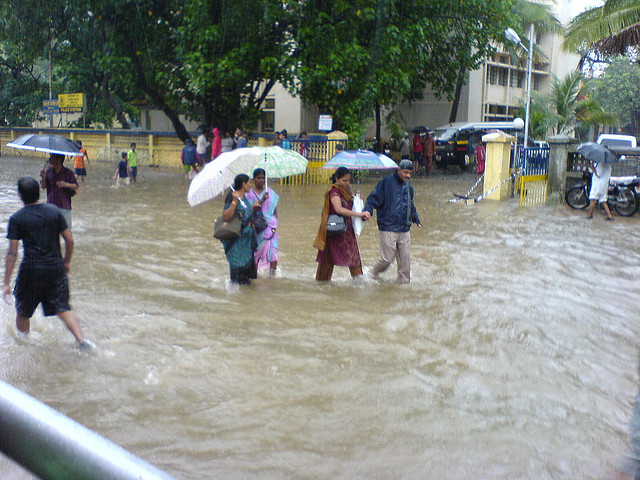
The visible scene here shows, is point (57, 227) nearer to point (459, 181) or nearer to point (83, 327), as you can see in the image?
point (83, 327)

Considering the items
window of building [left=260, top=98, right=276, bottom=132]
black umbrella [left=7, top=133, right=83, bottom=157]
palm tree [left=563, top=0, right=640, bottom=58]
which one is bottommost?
black umbrella [left=7, top=133, right=83, bottom=157]

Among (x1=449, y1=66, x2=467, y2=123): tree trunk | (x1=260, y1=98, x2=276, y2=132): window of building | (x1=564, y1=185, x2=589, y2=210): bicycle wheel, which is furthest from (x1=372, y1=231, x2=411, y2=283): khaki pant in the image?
(x1=260, y1=98, x2=276, y2=132): window of building

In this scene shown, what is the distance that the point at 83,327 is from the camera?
653 cm

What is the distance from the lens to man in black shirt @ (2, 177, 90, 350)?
5.36 metres

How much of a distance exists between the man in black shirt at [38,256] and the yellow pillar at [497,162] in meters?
13.1

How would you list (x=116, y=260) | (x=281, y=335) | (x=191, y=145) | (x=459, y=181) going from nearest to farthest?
1. (x=281, y=335)
2. (x=116, y=260)
3. (x=191, y=145)
4. (x=459, y=181)

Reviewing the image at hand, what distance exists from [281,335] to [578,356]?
2654mm

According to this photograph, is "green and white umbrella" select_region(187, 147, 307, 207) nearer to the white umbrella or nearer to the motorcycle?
the white umbrella

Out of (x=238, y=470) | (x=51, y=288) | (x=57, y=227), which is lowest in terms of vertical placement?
(x=238, y=470)

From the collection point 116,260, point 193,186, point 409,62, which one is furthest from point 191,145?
point 193,186

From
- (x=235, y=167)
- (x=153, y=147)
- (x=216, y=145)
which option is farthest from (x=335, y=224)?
(x=153, y=147)

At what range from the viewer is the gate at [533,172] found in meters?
→ 16.5

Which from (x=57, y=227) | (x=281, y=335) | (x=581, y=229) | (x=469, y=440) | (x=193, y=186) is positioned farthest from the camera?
(x=581, y=229)

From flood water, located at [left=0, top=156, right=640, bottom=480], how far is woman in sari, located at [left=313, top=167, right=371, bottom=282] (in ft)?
0.93
